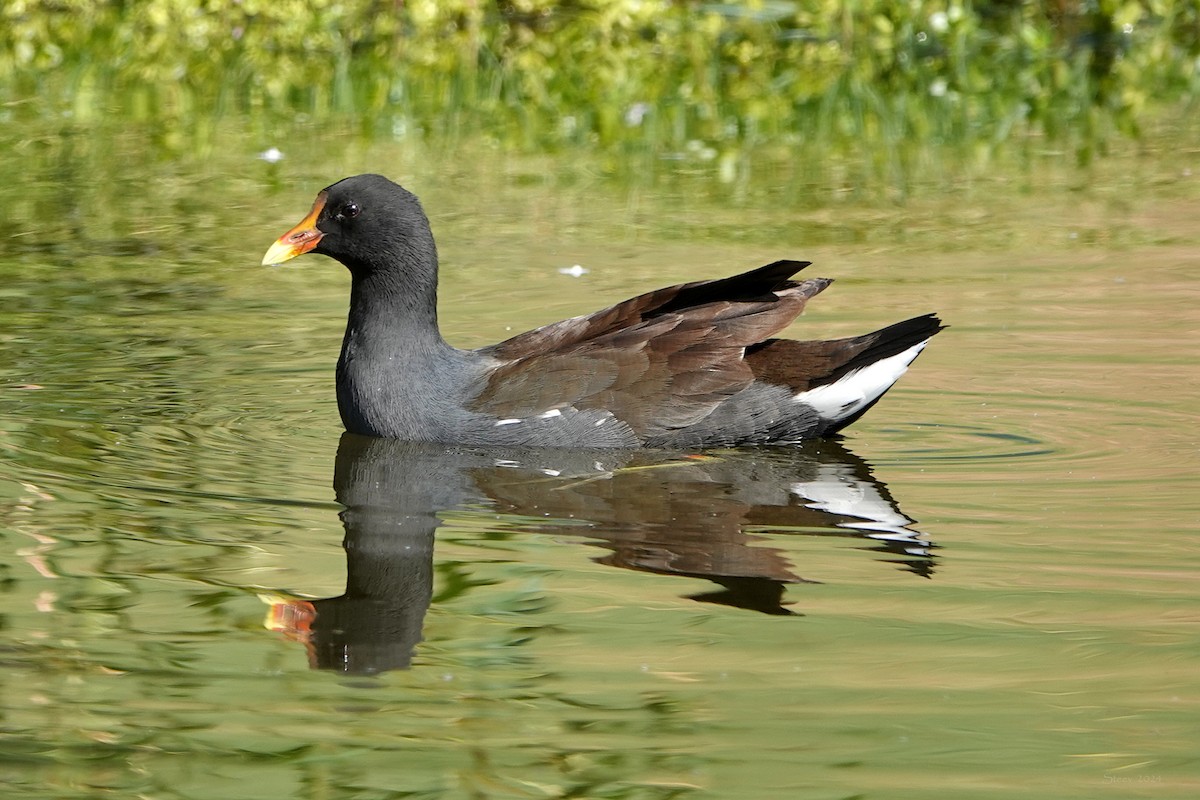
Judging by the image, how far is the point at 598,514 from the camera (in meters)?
5.70

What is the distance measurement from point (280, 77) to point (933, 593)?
11009mm

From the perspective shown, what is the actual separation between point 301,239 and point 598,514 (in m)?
1.80

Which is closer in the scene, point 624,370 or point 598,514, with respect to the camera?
point 598,514

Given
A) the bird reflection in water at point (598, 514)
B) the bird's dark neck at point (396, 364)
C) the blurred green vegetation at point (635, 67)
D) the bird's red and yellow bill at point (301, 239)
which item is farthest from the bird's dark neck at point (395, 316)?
the blurred green vegetation at point (635, 67)

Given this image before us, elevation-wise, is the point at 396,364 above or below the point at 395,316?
below

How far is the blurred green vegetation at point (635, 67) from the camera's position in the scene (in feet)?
41.0

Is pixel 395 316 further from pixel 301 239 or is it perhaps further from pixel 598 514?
pixel 598 514

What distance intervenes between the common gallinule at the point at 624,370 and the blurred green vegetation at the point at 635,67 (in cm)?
492

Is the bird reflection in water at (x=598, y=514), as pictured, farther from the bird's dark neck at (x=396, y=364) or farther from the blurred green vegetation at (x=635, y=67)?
the blurred green vegetation at (x=635, y=67)

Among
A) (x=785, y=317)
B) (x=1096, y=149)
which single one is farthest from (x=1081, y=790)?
(x=1096, y=149)

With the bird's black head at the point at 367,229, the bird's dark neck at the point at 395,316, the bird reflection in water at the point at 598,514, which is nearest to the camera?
the bird reflection in water at the point at 598,514

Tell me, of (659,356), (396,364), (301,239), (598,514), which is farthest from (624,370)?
(301,239)

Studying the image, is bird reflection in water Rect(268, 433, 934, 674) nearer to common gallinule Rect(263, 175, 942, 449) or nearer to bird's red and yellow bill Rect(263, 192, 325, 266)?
common gallinule Rect(263, 175, 942, 449)

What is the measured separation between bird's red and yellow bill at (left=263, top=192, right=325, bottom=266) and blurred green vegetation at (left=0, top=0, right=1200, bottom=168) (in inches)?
206
